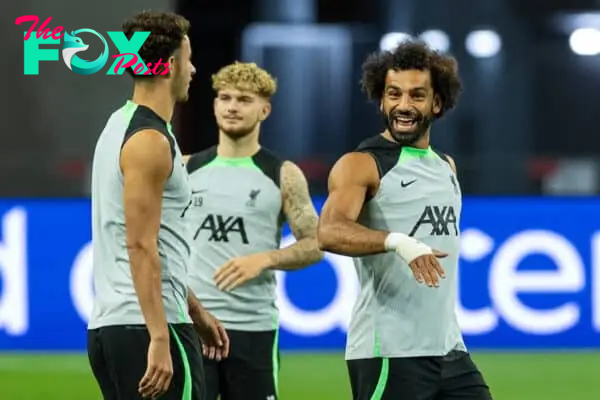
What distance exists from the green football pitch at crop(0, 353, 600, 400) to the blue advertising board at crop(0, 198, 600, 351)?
192mm

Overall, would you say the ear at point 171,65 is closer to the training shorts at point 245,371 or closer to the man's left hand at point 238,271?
the man's left hand at point 238,271

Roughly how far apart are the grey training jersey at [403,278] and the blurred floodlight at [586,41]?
32.5ft

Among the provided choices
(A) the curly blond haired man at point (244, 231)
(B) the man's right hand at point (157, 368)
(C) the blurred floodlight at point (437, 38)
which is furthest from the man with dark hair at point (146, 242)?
(C) the blurred floodlight at point (437, 38)

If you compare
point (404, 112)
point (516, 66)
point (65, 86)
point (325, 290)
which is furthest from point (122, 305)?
point (516, 66)

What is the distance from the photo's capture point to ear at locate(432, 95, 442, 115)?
5.80 m

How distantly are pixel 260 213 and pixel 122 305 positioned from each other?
2.31 metres

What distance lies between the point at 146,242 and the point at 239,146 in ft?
8.46

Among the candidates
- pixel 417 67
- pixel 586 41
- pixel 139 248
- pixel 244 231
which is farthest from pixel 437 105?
pixel 586 41

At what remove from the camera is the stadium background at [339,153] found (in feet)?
37.4

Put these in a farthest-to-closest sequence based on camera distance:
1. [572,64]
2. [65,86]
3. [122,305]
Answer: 1. [572,64]
2. [65,86]
3. [122,305]

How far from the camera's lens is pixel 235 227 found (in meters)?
7.03

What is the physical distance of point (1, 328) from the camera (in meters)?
11.4

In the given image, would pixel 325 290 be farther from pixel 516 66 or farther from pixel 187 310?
pixel 187 310

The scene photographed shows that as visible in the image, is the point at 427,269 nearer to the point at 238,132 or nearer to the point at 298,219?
the point at 298,219
